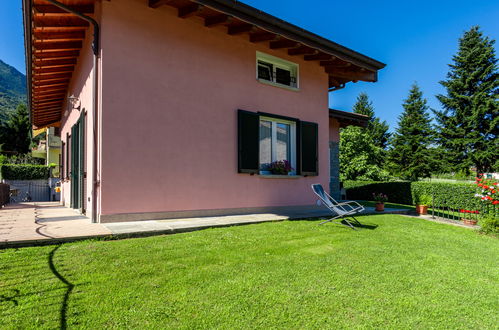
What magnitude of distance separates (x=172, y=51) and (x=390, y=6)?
1166cm

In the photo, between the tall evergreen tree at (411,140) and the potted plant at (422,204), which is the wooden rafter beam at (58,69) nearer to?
the potted plant at (422,204)

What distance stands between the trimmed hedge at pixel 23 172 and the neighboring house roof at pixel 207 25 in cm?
1012

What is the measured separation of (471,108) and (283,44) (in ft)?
82.1

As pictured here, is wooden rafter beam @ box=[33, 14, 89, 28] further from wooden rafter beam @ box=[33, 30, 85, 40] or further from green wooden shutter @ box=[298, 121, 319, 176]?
green wooden shutter @ box=[298, 121, 319, 176]

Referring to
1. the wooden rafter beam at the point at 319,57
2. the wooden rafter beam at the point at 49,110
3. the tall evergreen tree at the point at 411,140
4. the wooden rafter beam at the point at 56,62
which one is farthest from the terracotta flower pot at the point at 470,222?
the tall evergreen tree at the point at 411,140

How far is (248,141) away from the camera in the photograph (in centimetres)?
681

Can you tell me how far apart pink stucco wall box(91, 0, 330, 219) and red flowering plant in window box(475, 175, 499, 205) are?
5.25 metres

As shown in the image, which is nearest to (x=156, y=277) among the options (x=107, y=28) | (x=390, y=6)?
(x=107, y=28)

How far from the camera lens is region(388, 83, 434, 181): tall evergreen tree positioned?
3150 cm

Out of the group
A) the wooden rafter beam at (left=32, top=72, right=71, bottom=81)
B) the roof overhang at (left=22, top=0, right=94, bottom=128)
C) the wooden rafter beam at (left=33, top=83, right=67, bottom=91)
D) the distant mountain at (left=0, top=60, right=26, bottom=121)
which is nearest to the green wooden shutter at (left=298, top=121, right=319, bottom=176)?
the roof overhang at (left=22, top=0, right=94, bottom=128)

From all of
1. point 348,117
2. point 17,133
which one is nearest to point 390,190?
point 348,117

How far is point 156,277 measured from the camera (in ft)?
9.42

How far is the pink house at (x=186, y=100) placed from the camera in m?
5.27

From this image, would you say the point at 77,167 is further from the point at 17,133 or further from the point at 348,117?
the point at 17,133
